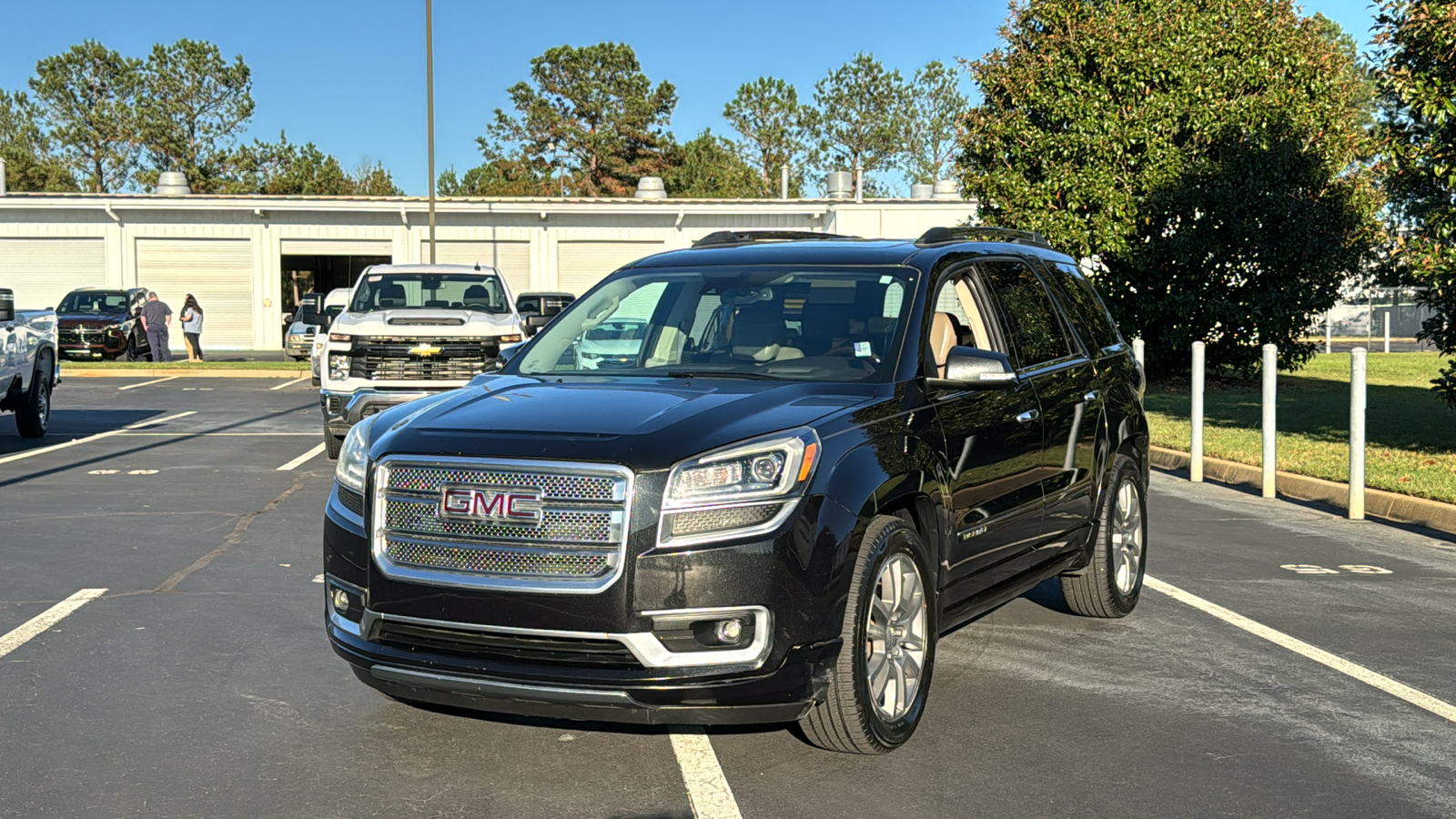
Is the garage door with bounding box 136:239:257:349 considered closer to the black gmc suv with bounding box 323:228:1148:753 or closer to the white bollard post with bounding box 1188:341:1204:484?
the white bollard post with bounding box 1188:341:1204:484

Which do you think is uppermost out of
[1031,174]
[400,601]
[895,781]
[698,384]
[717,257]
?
[1031,174]

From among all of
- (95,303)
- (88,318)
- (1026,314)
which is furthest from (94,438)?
(95,303)

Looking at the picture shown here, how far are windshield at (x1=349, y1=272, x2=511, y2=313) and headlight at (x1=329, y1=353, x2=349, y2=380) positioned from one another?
139 cm

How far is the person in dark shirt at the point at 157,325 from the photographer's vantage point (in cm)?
3272

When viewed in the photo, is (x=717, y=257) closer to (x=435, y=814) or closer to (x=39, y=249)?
(x=435, y=814)

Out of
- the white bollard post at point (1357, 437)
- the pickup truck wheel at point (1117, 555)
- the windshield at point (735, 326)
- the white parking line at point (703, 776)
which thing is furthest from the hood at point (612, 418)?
the white bollard post at point (1357, 437)

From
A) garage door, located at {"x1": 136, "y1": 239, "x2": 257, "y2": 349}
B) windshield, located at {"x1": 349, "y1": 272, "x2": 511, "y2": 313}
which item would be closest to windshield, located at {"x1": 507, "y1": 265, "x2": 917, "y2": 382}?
windshield, located at {"x1": 349, "y1": 272, "x2": 511, "y2": 313}

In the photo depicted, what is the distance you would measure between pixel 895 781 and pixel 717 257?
2679 millimetres

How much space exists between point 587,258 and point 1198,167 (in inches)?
939

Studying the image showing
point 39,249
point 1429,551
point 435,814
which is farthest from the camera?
point 39,249

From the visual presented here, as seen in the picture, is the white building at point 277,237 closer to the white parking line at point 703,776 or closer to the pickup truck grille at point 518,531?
the white parking line at point 703,776

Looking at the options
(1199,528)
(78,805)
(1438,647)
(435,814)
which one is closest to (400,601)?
(435,814)

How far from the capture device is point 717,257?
675cm

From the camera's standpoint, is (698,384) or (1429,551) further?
(1429,551)
